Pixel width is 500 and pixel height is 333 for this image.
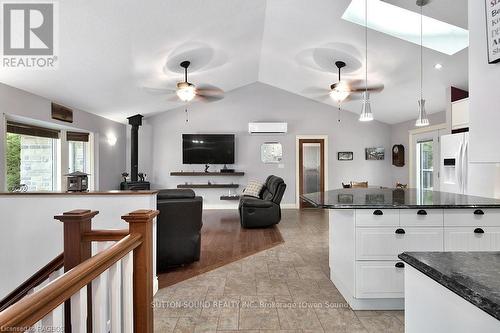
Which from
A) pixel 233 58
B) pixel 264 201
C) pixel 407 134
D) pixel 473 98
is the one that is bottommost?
pixel 264 201

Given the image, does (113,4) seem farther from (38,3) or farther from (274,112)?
(274,112)

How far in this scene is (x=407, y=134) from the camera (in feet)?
23.6

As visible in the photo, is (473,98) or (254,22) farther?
(254,22)

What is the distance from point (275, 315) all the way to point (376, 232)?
3.60 feet

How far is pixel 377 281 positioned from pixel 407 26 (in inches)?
132

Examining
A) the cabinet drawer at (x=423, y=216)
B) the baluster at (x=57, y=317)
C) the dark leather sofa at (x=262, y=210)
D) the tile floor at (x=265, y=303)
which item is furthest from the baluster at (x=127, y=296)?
the dark leather sofa at (x=262, y=210)

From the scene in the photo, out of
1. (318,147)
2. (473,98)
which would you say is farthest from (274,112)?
(473,98)

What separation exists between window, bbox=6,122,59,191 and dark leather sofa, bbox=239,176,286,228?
3.50 metres

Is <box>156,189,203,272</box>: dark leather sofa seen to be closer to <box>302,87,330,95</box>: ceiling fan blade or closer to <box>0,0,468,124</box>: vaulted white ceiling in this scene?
<box>0,0,468,124</box>: vaulted white ceiling

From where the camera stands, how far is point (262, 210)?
586cm

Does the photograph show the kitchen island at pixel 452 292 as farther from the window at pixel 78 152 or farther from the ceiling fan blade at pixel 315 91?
the window at pixel 78 152

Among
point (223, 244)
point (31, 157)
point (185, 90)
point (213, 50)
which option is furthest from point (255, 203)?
point (31, 157)

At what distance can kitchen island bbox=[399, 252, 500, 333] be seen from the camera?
797mm

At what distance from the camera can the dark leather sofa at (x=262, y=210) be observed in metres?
5.81
